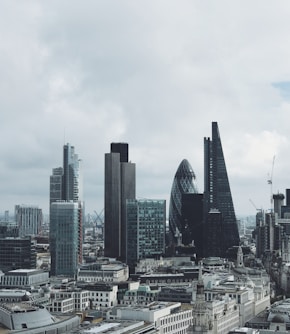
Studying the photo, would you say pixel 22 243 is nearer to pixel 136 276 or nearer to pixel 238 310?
pixel 136 276

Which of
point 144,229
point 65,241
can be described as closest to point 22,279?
point 65,241

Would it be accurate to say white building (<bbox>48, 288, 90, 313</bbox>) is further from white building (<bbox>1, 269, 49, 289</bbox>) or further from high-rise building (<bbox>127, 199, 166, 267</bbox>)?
high-rise building (<bbox>127, 199, 166, 267</bbox>)

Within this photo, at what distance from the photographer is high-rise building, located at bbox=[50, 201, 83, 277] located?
163000mm

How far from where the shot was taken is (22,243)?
169375 millimetres

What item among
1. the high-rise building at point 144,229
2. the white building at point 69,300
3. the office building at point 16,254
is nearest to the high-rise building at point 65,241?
the office building at point 16,254

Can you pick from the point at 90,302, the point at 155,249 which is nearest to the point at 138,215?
the point at 155,249

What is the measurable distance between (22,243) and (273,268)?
5501 cm

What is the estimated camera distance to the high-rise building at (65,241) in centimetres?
16300

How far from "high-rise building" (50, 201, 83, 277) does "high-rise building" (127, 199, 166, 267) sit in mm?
26814

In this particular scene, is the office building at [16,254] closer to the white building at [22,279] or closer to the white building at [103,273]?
the white building at [103,273]

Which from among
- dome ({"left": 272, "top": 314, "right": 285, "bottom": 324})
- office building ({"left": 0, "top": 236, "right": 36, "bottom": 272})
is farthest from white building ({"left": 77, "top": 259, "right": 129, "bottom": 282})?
dome ({"left": 272, "top": 314, "right": 285, "bottom": 324})

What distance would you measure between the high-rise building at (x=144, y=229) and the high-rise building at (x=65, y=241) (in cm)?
2681

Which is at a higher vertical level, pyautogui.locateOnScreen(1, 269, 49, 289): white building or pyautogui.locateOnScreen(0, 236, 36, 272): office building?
pyautogui.locateOnScreen(0, 236, 36, 272): office building

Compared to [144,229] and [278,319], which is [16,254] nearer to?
[144,229]
